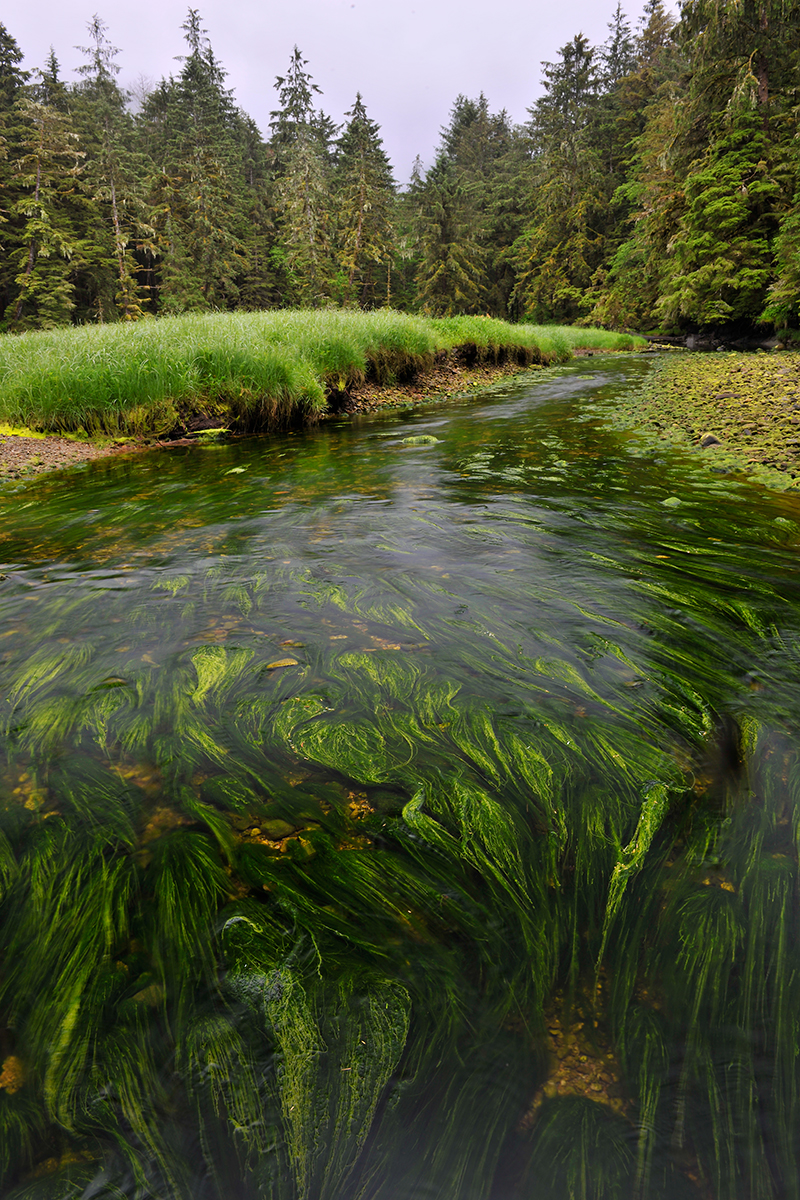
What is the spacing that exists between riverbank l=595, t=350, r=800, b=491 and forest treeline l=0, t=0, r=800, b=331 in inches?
297

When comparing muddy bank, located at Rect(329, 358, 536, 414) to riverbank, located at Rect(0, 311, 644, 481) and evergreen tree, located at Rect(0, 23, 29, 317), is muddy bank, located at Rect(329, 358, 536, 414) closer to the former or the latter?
riverbank, located at Rect(0, 311, 644, 481)

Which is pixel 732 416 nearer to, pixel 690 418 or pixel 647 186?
pixel 690 418

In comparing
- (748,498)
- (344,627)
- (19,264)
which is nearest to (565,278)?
(19,264)

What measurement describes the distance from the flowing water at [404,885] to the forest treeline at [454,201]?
60.8ft

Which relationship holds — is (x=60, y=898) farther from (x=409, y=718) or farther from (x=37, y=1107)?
(x=409, y=718)

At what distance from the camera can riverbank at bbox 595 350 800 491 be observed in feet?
17.4

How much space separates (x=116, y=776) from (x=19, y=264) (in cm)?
3758

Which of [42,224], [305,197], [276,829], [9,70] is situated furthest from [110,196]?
[276,829]

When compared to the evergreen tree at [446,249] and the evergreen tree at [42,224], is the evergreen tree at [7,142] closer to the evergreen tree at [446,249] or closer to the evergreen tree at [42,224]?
the evergreen tree at [42,224]

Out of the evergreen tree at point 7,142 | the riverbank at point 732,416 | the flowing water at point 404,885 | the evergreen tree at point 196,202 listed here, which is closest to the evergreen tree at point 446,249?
the evergreen tree at point 196,202

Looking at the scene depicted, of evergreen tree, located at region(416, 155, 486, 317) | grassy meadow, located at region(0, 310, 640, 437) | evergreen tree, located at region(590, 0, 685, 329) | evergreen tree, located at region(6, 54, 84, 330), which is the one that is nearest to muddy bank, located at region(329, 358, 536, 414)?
grassy meadow, located at region(0, 310, 640, 437)

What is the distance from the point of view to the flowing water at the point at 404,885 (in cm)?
101

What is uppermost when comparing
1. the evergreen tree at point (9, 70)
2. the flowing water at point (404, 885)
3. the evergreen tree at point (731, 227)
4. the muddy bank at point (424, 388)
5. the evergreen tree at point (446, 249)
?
the evergreen tree at point (9, 70)

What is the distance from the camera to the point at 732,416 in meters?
7.37
